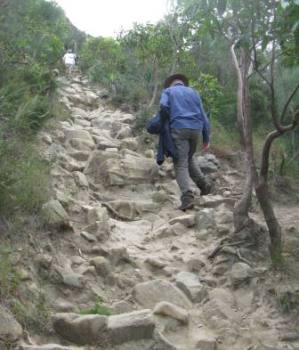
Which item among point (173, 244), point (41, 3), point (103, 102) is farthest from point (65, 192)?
point (41, 3)

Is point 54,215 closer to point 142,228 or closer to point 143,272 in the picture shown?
point 143,272

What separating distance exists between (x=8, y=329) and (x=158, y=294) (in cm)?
126

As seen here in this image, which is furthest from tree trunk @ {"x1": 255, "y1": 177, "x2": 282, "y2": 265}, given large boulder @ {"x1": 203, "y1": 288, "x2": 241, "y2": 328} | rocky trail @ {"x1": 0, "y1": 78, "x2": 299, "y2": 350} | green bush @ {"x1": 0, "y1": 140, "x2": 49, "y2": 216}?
green bush @ {"x1": 0, "y1": 140, "x2": 49, "y2": 216}

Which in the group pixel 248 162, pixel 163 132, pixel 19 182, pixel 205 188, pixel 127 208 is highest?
pixel 163 132

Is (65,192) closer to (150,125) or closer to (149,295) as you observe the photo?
(150,125)

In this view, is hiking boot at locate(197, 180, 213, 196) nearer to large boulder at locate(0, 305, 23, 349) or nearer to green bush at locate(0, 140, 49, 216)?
green bush at locate(0, 140, 49, 216)

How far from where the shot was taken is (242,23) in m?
3.89

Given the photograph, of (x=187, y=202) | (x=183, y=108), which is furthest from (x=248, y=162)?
(x=183, y=108)

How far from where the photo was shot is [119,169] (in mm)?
6504

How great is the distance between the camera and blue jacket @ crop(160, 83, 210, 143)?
5875mm

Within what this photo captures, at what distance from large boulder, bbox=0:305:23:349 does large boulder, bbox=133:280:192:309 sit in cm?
108

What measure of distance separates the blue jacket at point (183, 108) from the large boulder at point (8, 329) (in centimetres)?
350

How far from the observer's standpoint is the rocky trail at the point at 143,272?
2980 millimetres

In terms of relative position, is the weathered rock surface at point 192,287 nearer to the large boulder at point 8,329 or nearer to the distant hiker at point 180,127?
the large boulder at point 8,329
